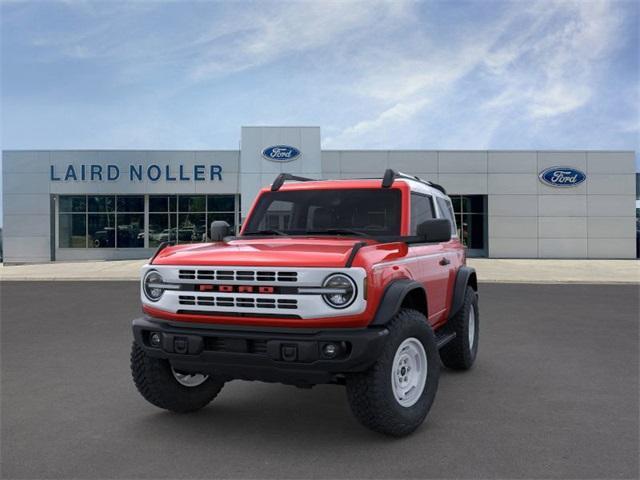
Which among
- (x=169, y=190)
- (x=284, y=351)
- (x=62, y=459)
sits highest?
(x=169, y=190)

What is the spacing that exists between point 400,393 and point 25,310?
9.86 meters

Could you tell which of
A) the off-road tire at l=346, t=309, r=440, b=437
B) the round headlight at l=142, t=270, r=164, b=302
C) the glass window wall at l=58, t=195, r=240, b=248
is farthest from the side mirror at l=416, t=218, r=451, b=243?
the glass window wall at l=58, t=195, r=240, b=248

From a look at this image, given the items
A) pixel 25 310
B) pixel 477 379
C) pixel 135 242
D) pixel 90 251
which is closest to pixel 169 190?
pixel 135 242

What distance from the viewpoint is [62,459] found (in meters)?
3.85

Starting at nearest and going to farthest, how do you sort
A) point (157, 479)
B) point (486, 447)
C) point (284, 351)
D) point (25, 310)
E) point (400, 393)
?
point (157, 479) < point (284, 351) < point (486, 447) < point (400, 393) < point (25, 310)

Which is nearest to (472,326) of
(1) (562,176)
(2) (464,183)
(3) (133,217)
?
(2) (464,183)

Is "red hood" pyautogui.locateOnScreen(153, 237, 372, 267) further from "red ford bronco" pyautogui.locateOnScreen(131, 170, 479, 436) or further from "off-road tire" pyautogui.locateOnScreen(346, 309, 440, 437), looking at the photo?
"off-road tire" pyautogui.locateOnScreen(346, 309, 440, 437)

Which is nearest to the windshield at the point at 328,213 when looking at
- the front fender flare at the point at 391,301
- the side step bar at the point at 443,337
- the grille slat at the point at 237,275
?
the front fender flare at the point at 391,301

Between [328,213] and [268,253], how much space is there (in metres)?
1.41

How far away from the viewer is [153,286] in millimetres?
4293

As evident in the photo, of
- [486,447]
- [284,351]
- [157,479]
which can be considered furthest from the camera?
[486,447]

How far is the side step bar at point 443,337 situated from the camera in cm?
515

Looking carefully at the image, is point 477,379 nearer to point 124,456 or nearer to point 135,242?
point 124,456

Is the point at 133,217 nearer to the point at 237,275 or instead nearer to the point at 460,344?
the point at 460,344
